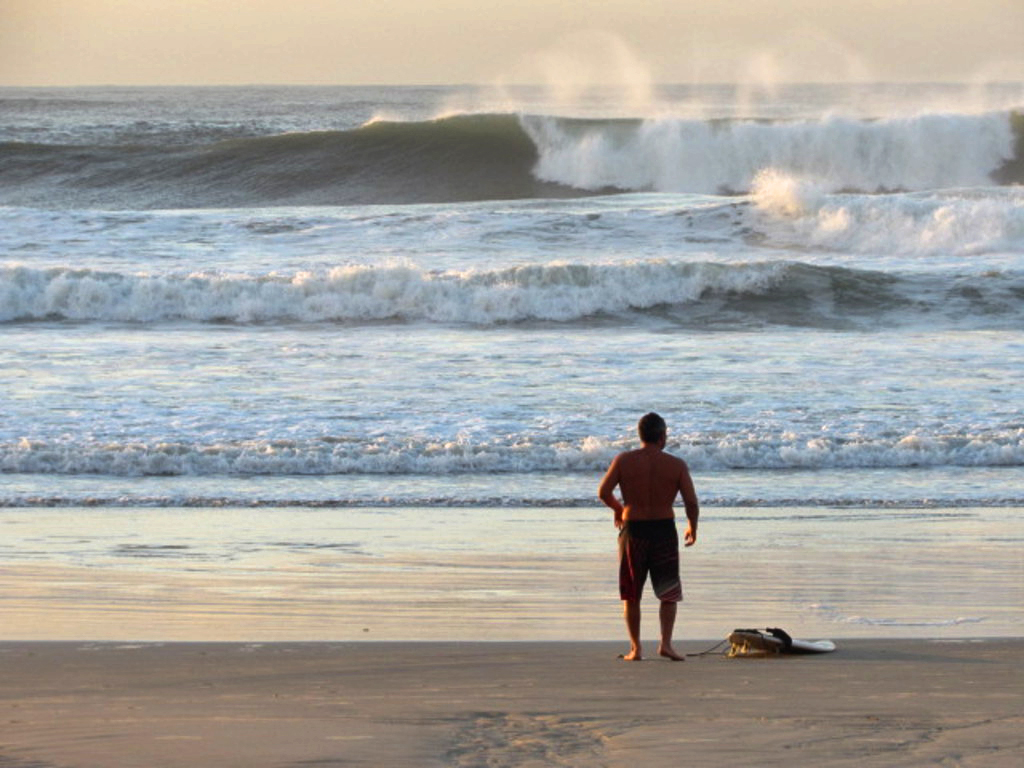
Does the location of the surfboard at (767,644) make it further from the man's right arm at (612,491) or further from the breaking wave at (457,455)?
the breaking wave at (457,455)

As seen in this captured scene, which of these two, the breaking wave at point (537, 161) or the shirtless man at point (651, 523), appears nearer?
the shirtless man at point (651, 523)

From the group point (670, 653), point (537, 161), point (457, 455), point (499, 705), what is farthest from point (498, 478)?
point (537, 161)

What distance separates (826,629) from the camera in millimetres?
6285

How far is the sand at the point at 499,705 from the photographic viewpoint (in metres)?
4.41

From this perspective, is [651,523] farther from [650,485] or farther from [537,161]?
[537,161]

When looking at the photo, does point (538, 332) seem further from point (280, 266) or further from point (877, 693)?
point (877, 693)

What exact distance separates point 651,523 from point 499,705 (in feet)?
3.90

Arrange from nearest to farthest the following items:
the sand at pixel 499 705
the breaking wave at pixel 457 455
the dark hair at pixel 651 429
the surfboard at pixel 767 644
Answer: the sand at pixel 499 705
the surfboard at pixel 767 644
the dark hair at pixel 651 429
the breaking wave at pixel 457 455

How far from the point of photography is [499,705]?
197 inches

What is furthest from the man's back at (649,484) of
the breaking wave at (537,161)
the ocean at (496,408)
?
the breaking wave at (537,161)

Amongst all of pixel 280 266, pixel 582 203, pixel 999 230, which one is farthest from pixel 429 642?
pixel 582 203

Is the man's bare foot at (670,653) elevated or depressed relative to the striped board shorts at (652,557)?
depressed

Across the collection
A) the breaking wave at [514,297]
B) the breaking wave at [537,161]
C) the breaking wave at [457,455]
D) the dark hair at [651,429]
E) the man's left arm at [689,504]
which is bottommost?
the breaking wave at [457,455]

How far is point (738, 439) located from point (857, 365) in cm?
361
